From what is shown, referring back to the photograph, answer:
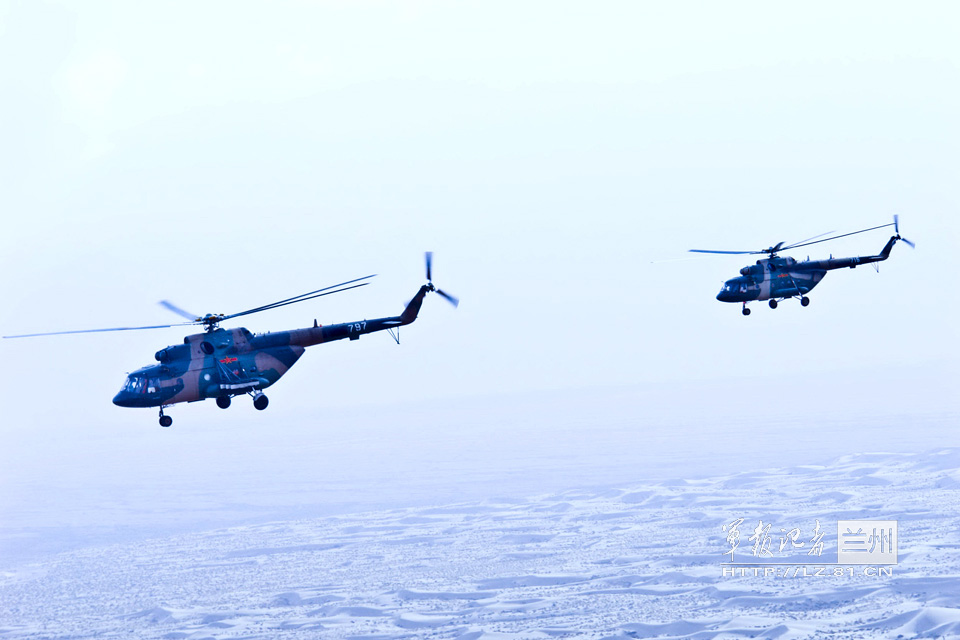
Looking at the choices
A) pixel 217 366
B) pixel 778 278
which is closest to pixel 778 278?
pixel 778 278

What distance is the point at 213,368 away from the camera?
61562 mm

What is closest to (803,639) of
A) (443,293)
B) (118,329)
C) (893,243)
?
(893,243)

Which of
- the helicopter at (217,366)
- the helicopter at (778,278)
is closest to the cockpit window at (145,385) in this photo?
the helicopter at (217,366)

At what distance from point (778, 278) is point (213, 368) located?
47.7 meters

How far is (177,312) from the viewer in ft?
201

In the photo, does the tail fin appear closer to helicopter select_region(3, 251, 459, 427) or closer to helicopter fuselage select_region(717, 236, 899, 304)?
helicopter fuselage select_region(717, 236, 899, 304)

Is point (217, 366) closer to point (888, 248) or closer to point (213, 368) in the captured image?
point (213, 368)

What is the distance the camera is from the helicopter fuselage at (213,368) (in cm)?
6091

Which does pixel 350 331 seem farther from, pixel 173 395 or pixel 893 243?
pixel 893 243

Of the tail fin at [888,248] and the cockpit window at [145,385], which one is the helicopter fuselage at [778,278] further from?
the cockpit window at [145,385]

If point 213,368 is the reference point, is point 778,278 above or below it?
above

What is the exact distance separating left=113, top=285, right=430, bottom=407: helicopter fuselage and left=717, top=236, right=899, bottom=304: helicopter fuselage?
3702 centimetres

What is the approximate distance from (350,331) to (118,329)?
1401 cm

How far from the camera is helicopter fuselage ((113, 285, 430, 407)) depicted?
6091 centimetres
